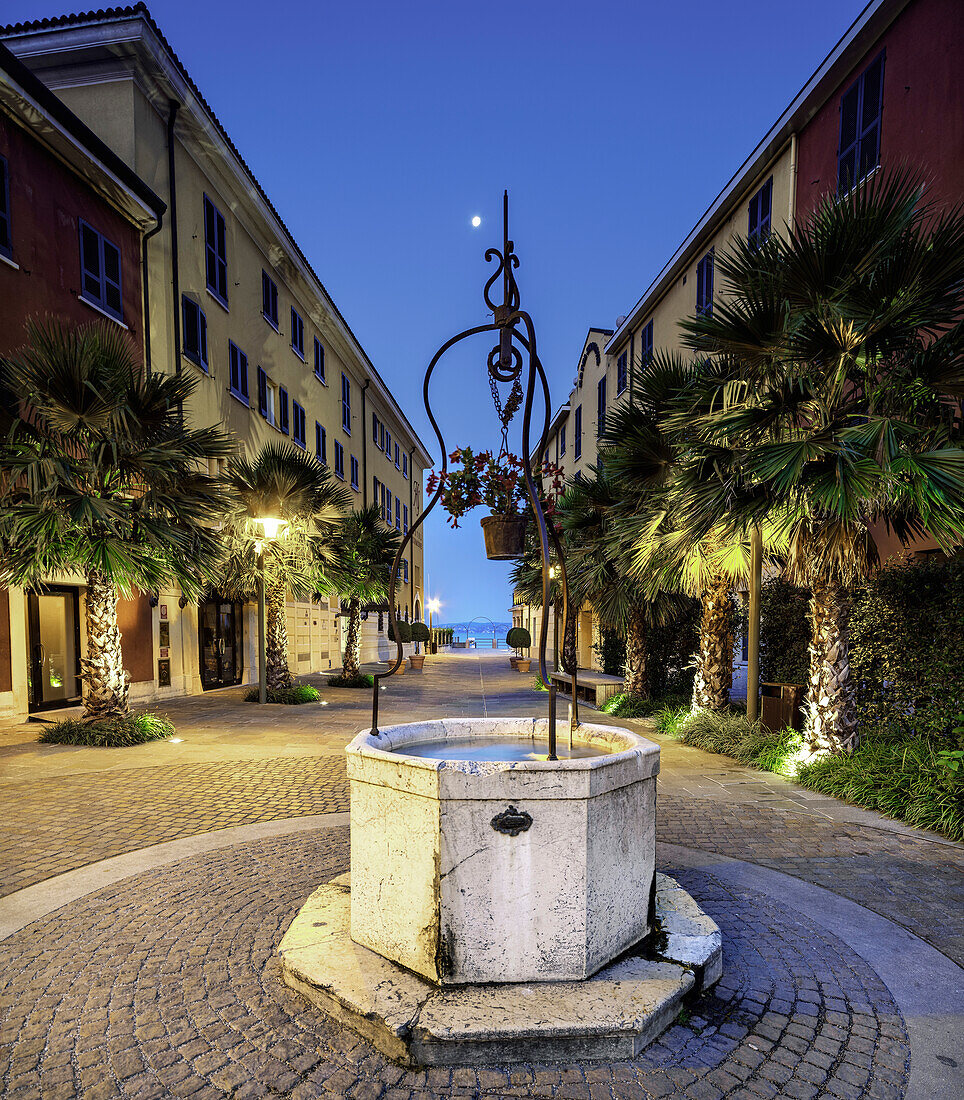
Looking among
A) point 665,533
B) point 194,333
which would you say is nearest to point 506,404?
point 665,533

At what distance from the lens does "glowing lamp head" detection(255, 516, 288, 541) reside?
13.1 metres

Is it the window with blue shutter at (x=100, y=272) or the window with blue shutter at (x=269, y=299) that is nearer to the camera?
the window with blue shutter at (x=100, y=272)

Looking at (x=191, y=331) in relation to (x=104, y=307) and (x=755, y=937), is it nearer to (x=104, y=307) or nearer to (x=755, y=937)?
(x=104, y=307)

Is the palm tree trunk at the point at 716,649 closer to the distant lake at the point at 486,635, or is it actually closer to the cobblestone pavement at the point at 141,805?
the cobblestone pavement at the point at 141,805

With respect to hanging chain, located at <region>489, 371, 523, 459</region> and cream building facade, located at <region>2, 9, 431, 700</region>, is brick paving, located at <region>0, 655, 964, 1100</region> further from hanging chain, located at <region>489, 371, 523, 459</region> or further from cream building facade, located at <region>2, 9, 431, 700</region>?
cream building facade, located at <region>2, 9, 431, 700</region>

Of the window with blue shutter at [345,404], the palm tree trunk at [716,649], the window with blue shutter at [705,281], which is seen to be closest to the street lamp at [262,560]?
the palm tree trunk at [716,649]

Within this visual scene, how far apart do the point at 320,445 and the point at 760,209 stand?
17.6m

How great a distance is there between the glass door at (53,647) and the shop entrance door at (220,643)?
148 inches

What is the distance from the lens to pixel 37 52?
14.0 meters

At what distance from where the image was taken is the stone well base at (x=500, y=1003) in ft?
8.66

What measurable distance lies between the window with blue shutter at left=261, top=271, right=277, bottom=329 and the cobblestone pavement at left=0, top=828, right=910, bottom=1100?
783 inches

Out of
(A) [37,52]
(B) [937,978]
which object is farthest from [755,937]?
(A) [37,52]

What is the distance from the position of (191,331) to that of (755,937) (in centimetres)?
1712

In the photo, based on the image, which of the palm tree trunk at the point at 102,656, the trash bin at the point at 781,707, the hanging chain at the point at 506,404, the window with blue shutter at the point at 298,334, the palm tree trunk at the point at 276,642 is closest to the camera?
the hanging chain at the point at 506,404
